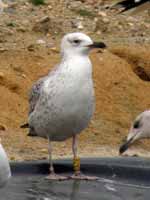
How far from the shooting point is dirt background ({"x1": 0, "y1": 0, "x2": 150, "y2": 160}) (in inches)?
373

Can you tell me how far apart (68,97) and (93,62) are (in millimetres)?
3194

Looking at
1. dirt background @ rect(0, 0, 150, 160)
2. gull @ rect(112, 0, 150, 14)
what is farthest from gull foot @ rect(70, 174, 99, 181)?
gull @ rect(112, 0, 150, 14)

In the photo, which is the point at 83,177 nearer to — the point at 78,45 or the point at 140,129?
the point at 140,129

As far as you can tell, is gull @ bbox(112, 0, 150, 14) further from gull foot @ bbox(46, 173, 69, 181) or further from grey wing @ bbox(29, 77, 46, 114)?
gull foot @ bbox(46, 173, 69, 181)

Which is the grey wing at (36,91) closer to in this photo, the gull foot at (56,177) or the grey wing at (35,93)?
the grey wing at (35,93)

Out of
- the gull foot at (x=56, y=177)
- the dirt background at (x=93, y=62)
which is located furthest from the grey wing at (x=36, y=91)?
the gull foot at (x=56, y=177)

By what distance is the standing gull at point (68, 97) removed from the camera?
8.23m

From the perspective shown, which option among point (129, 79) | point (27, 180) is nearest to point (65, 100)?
point (27, 180)

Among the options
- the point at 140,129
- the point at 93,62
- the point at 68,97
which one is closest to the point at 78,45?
the point at 68,97

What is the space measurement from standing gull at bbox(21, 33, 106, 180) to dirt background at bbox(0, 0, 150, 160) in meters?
0.44

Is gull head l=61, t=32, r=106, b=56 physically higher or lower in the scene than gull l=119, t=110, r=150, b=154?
higher

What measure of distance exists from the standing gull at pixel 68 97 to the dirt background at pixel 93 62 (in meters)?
0.44

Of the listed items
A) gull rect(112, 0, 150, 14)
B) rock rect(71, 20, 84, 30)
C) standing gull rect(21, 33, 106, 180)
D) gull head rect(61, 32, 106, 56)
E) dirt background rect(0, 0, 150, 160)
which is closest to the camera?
standing gull rect(21, 33, 106, 180)

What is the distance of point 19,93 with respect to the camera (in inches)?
412
